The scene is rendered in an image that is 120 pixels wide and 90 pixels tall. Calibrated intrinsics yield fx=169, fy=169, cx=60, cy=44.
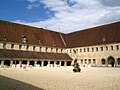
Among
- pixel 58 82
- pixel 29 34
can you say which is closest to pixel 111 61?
pixel 29 34

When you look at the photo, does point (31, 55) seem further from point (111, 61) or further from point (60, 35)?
point (111, 61)

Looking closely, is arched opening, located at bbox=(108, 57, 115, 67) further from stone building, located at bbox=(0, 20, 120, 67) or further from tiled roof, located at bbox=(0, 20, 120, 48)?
tiled roof, located at bbox=(0, 20, 120, 48)

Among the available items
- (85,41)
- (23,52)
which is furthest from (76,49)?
(23,52)

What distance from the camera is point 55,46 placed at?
45.0 meters

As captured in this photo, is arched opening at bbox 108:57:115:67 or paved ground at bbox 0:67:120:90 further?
arched opening at bbox 108:57:115:67

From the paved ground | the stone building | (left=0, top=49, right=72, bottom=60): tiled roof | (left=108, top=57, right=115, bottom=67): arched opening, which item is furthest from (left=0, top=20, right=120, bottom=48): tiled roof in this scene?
the paved ground

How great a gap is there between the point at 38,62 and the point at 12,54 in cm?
686

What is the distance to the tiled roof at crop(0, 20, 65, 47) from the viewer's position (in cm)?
3753

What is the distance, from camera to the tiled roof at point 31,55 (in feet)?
112

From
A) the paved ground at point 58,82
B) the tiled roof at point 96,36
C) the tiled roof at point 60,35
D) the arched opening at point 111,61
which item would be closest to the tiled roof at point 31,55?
the tiled roof at point 60,35

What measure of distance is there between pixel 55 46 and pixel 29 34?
25.8 feet

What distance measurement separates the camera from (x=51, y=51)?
44.2 meters

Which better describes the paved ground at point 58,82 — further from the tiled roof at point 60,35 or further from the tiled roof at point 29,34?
the tiled roof at point 29,34

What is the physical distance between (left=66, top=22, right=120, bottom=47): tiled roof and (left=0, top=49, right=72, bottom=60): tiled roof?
533 cm
